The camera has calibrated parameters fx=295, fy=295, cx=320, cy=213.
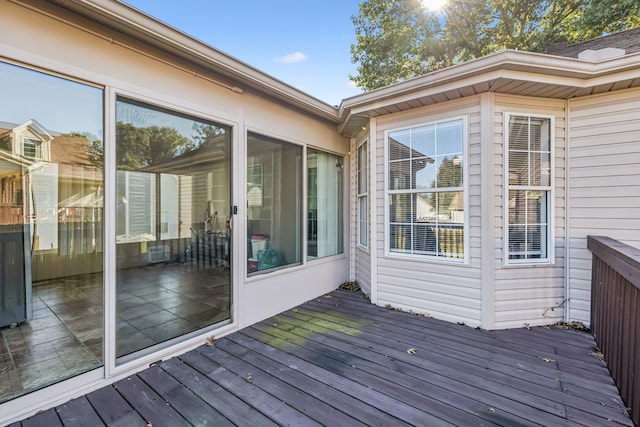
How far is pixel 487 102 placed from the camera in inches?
124

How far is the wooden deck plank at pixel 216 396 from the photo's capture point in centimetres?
182

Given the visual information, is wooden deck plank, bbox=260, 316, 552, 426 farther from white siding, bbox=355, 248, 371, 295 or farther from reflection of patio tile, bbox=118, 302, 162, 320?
white siding, bbox=355, 248, 371, 295

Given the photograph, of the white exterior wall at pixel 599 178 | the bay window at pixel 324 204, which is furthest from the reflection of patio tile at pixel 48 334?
the white exterior wall at pixel 599 178

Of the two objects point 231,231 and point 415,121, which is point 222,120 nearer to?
point 231,231

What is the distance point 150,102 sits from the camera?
245cm

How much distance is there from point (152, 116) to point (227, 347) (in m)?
2.17

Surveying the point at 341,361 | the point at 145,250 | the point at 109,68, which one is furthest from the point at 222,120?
the point at 341,361

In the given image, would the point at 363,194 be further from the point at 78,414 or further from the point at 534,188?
the point at 78,414

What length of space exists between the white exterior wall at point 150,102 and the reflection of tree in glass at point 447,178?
5.81ft

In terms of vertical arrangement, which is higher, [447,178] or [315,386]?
[447,178]

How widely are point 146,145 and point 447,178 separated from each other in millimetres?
3103

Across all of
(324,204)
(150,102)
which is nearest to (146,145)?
(150,102)

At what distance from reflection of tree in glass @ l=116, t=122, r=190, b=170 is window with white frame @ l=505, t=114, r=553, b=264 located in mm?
3393

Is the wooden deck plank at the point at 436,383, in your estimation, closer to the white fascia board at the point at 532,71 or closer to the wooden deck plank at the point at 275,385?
the wooden deck plank at the point at 275,385
